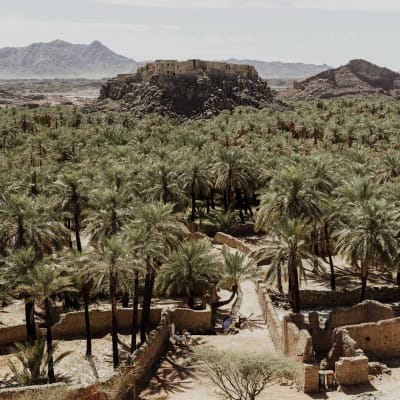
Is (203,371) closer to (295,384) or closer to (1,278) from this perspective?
(295,384)

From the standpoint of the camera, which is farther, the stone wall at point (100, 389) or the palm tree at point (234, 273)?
the palm tree at point (234, 273)

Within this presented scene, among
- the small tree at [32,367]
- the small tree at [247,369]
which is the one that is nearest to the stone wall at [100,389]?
the small tree at [32,367]

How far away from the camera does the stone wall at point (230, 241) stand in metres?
45.3

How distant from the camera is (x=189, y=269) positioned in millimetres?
34469

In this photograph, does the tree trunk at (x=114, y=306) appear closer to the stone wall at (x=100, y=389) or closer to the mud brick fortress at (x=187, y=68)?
the stone wall at (x=100, y=389)

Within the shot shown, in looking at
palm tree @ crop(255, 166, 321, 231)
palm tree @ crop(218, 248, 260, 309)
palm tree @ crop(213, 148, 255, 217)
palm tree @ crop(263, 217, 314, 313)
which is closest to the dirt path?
palm tree @ crop(218, 248, 260, 309)

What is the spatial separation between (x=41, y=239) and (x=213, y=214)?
28295 millimetres

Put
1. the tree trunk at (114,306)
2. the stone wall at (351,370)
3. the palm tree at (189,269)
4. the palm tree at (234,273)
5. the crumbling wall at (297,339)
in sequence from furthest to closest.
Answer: the palm tree at (234,273) → the palm tree at (189,269) → the tree trunk at (114,306) → the crumbling wall at (297,339) → the stone wall at (351,370)

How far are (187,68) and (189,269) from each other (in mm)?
96795

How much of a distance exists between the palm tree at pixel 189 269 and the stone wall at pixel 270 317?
3081 millimetres

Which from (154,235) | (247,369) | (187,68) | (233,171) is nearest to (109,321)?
(154,235)

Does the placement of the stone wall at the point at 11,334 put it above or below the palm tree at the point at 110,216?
below

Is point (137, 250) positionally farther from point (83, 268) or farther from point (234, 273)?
point (234, 273)

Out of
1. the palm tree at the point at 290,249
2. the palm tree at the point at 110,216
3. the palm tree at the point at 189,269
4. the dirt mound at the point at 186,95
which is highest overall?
the dirt mound at the point at 186,95
